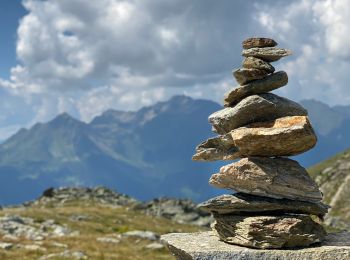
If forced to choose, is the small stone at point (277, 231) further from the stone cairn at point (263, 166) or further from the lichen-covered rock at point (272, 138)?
the lichen-covered rock at point (272, 138)

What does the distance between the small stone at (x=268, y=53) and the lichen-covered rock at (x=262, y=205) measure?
5529mm

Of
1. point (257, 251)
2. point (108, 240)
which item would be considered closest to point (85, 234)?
point (108, 240)

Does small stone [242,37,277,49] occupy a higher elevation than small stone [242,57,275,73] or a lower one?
higher

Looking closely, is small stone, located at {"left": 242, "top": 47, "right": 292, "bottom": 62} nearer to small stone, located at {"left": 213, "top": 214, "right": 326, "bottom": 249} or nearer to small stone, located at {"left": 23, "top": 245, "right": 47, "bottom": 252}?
small stone, located at {"left": 213, "top": 214, "right": 326, "bottom": 249}

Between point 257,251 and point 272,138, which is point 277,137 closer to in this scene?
point 272,138

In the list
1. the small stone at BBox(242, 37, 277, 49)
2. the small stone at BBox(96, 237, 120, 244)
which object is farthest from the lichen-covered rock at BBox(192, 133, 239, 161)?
the small stone at BBox(96, 237, 120, 244)

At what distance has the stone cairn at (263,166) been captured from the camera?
18.1 metres

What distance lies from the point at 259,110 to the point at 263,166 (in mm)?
2232

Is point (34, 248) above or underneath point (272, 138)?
above

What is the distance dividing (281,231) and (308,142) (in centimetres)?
342

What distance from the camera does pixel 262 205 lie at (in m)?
18.6

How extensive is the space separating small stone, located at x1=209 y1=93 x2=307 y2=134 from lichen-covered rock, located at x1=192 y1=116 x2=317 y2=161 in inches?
15.3

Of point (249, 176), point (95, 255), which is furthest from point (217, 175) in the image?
point (95, 255)

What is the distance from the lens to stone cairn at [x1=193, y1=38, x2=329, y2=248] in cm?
1806
